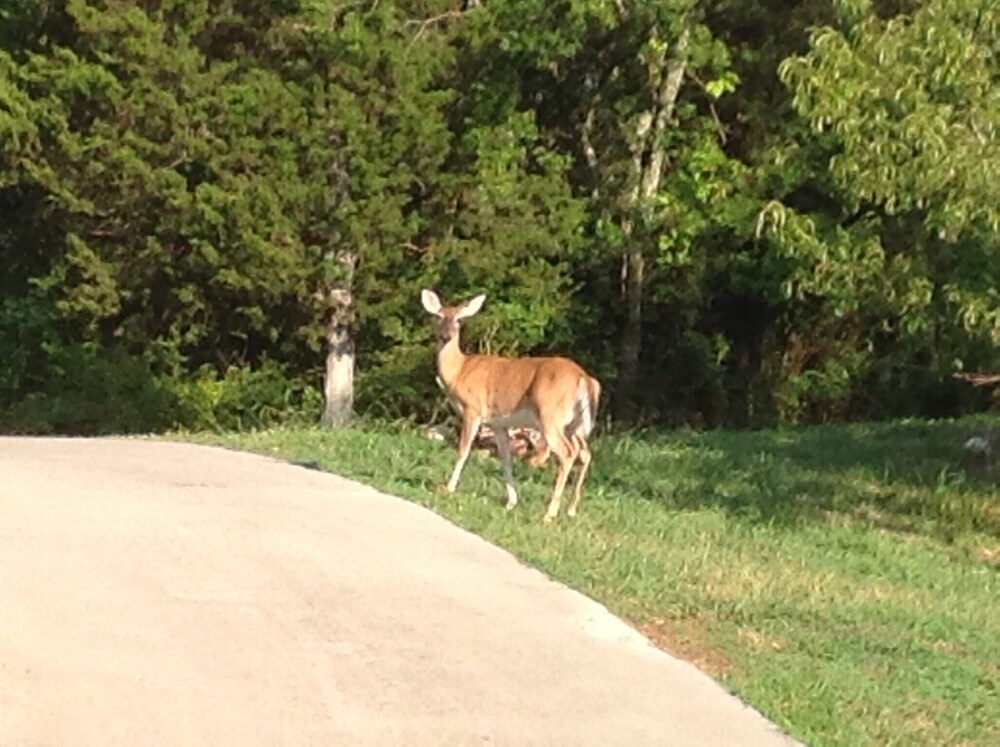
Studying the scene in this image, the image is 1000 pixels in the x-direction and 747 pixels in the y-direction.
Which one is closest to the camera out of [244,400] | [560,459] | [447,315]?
[560,459]

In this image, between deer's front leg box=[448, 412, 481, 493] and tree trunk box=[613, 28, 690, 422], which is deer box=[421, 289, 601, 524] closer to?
deer's front leg box=[448, 412, 481, 493]

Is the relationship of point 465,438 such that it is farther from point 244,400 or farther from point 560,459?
point 244,400

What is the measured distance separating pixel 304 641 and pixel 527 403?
5006mm

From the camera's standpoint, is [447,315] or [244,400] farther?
[244,400]

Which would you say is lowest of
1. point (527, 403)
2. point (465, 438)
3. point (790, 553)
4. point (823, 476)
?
point (823, 476)

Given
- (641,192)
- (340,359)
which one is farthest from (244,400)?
(641,192)

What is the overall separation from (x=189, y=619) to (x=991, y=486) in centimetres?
1011

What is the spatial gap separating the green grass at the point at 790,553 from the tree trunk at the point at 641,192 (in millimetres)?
7405

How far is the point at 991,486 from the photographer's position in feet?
59.2

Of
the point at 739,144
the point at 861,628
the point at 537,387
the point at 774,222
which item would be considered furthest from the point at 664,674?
the point at 739,144

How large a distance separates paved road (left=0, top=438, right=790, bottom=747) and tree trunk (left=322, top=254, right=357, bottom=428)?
45.0 ft

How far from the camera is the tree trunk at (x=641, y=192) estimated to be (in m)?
28.8

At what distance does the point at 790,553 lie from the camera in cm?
1355

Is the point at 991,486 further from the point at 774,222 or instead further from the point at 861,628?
the point at 861,628
